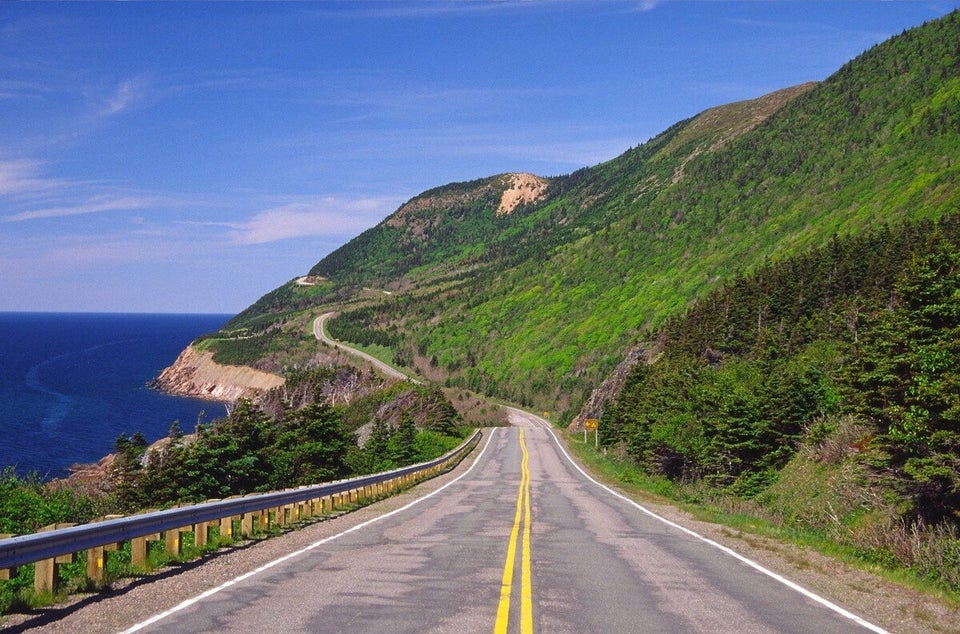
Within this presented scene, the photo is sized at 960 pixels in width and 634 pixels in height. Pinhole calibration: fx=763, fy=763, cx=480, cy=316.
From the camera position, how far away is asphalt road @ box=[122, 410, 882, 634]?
820cm

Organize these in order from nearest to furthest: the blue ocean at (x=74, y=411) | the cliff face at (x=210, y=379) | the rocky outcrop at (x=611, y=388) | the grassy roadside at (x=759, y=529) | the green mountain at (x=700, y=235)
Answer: the grassy roadside at (x=759, y=529)
the blue ocean at (x=74, y=411)
the rocky outcrop at (x=611, y=388)
the green mountain at (x=700, y=235)
the cliff face at (x=210, y=379)

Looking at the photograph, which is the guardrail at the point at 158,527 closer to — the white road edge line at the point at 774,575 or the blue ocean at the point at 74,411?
the white road edge line at the point at 774,575

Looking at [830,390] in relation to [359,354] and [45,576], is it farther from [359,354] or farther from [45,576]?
[359,354]

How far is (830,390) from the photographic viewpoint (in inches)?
1364

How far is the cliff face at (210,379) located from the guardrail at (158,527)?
113 meters

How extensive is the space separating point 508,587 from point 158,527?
534 cm

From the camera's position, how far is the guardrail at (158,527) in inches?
341

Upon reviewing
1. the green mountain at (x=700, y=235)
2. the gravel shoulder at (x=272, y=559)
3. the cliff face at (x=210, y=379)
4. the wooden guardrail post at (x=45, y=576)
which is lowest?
the gravel shoulder at (x=272, y=559)

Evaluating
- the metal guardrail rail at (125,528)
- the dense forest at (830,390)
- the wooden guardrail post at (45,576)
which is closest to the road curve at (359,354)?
the dense forest at (830,390)

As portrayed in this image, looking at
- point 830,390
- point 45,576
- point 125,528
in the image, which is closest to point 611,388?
point 830,390

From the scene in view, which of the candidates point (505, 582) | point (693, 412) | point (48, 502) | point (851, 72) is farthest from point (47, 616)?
point (851, 72)

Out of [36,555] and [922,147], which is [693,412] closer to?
[36,555]

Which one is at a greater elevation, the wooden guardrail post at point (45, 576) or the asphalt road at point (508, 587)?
the wooden guardrail post at point (45, 576)

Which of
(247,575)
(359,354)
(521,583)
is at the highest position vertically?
(359,354)
